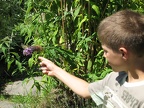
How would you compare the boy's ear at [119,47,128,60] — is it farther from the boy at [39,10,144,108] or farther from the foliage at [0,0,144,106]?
the foliage at [0,0,144,106]

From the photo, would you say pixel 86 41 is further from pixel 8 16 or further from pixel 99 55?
pixel 8 16

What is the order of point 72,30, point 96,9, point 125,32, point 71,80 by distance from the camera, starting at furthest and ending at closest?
point 72,30
point 96,9
point 71,80
point 125,32

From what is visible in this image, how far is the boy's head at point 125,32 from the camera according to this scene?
1.70 m

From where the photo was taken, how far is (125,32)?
1.70 metres

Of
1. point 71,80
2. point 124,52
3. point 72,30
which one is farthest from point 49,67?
point 72,30

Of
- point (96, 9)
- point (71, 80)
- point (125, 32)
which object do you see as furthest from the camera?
point (96, 9)

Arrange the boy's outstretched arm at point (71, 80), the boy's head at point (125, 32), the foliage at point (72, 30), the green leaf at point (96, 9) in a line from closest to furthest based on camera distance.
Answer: the boy's head at point (125, 32), the boy's outstretched arm at point (71, 80), the green leaf at point (96, 9), the foliage at point (72, 30)

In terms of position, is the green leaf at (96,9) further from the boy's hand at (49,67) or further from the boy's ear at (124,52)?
→ the boy's ear at (124,52)

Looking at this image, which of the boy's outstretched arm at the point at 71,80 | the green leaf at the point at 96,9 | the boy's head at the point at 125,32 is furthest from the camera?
the green leaf at the point at 96,9

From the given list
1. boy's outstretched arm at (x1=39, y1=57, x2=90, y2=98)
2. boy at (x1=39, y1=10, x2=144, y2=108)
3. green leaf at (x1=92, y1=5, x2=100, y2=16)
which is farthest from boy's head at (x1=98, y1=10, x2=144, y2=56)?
green leaf at (x1=92, y1=5, x2=100, y2=16)

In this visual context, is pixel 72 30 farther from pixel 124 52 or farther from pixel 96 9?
pixel 124 52

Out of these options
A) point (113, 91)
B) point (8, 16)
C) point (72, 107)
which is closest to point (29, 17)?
point (72, 107)

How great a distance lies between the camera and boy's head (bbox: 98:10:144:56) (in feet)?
5.57

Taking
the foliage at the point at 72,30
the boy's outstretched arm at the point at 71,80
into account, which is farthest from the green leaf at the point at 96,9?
the boy's outstretched arm at the point at 71,80
